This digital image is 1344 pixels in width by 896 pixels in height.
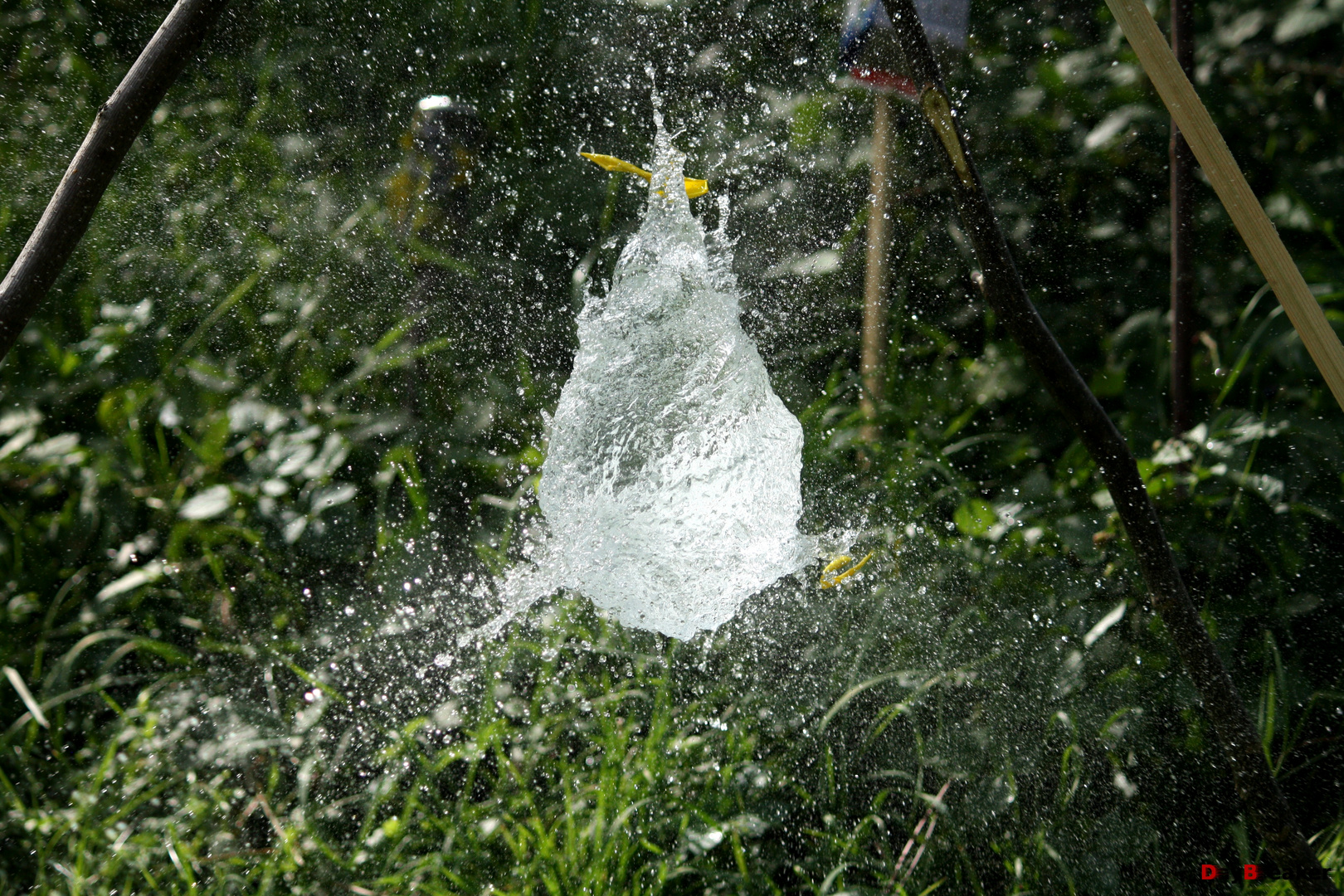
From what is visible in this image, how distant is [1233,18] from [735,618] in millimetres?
1291

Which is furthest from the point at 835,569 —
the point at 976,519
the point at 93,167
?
the point at 93,167

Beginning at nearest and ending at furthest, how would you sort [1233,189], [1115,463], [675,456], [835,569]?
1. [1233,189]
2. [1115,463]
3. [675,456]
4. [835,569]

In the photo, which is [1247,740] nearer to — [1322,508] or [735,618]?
[1322,508]

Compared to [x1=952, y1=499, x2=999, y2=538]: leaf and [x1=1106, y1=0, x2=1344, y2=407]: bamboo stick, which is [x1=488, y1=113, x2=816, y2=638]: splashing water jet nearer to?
[x1=952, y1=499, x2=999, y2=538]: leaf

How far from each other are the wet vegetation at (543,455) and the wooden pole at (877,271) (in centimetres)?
7

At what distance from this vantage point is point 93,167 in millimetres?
805

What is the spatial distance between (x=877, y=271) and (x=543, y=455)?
0.66 metres

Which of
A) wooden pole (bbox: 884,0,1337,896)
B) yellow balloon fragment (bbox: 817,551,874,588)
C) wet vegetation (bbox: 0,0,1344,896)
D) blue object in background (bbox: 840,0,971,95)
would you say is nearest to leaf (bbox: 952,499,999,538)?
wet vegetation (bbox: 0,0,1344,896)

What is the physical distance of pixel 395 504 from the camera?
1.65 meters

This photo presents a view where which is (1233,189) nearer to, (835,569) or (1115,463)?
(1115,463)

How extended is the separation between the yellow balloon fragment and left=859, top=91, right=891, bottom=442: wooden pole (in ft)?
0.79

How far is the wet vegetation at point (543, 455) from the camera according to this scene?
133 centimetres

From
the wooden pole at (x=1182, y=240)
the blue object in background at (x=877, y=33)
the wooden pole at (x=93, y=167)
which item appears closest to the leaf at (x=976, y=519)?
the wooden pole at (x=1182, y=240)

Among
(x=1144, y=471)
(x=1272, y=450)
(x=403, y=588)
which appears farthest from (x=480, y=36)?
(x=1272, y=450)
